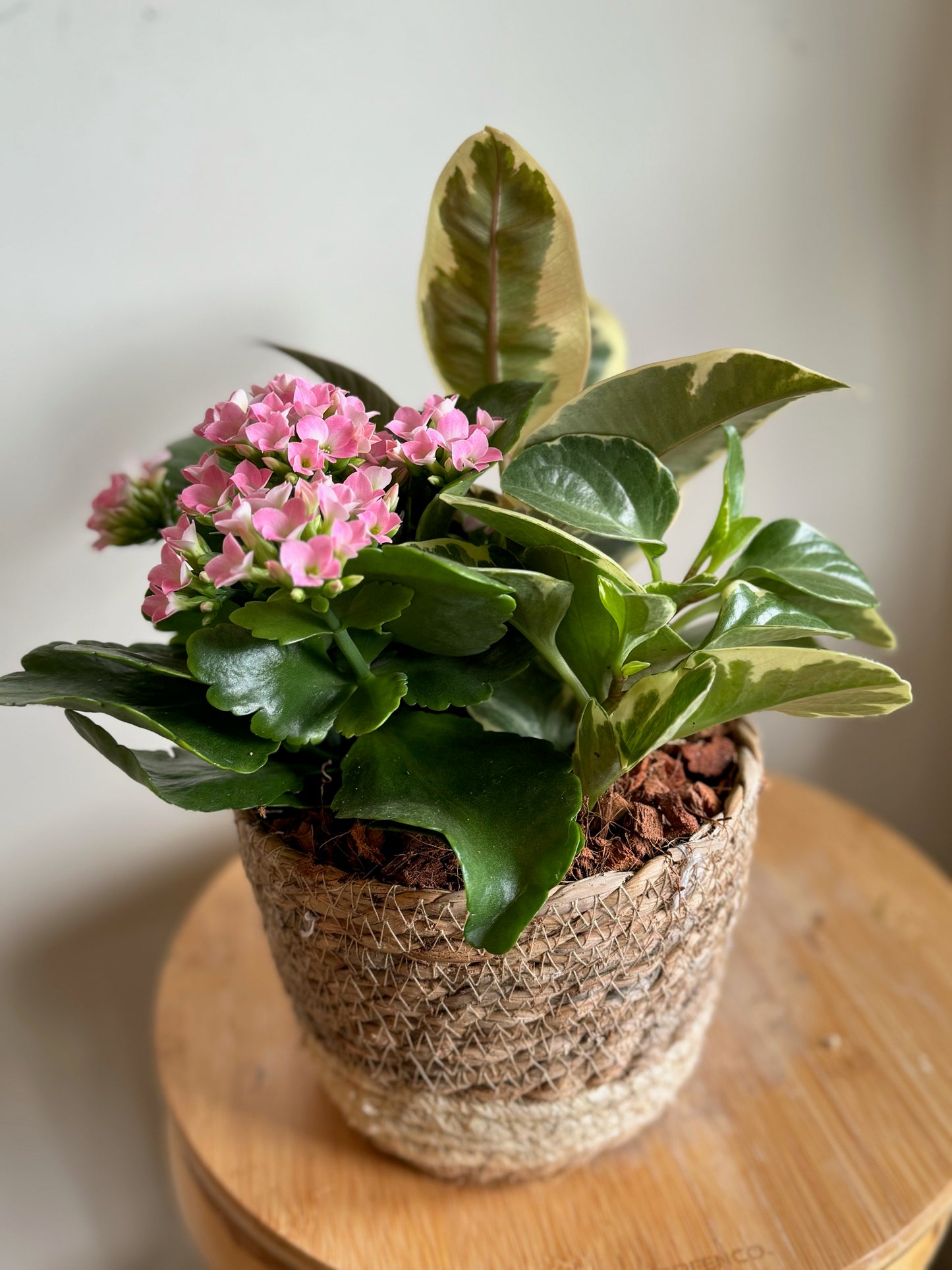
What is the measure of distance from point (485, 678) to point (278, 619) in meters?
0.11

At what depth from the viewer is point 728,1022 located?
789 millimetres

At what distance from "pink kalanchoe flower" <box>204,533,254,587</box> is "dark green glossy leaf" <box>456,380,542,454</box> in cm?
15

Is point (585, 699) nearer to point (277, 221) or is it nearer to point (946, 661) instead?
point (277, 221)

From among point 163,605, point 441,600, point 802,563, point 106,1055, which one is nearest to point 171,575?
point 163,605

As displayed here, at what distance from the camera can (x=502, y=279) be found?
55 centimetres

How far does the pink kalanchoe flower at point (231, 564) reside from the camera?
39 cm

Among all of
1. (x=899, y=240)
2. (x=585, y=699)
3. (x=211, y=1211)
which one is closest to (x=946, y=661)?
(x=899, y=240)

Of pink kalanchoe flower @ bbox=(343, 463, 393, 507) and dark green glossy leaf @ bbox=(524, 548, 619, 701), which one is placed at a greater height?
pink kalanchoe flower @ bbox=(343, 463, 393, 507)

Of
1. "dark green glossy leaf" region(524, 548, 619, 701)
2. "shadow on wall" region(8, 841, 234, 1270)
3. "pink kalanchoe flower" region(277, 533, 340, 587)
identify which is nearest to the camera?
"pink kalanchoe flower" region(277, 533, 340, 587)

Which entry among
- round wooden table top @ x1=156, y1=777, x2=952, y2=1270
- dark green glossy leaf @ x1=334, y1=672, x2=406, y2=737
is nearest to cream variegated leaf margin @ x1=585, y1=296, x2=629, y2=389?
dark green glossy leaf @ x1=334, y1=672, x2=406, y2=737

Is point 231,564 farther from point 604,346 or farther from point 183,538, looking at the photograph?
point 604,346

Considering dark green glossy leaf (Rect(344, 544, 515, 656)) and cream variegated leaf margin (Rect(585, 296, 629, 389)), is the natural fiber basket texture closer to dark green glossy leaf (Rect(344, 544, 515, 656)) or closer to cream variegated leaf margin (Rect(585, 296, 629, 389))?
dark green glossy leaf (Rect(344, 544, 515, 656))

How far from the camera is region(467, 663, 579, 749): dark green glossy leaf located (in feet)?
1.91

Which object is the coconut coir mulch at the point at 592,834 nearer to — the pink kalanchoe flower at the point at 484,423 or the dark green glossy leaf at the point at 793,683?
the dark green glossy leaf at the point at 793,683
